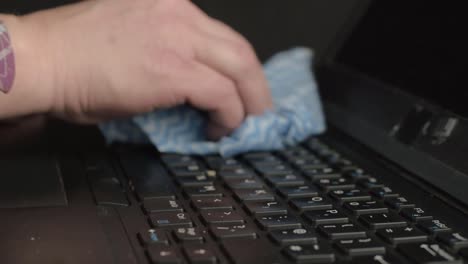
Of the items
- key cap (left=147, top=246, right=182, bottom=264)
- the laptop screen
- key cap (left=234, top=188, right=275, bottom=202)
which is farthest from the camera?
the laptop screen

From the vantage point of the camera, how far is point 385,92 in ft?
2.03

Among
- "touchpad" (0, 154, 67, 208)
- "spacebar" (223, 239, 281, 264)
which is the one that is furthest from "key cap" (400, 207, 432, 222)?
"touchpad" (0, 154, 67, 208)

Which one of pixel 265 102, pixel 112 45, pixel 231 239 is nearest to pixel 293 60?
pixel 265 102

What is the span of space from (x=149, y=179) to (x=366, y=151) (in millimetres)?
213

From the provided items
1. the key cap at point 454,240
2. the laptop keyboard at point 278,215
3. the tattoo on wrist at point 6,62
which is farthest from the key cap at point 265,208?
the tattoo on wrist at point 6,62

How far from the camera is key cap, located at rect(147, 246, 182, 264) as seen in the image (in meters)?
0.35

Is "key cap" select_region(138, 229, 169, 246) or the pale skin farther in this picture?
the pale skin

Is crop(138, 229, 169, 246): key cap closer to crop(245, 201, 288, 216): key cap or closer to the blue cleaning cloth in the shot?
crop(245, 201, 288, 216): key cap

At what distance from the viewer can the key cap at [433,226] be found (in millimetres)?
406

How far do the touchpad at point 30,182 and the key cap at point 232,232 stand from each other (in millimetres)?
123

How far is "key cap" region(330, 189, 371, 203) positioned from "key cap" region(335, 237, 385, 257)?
0.07m

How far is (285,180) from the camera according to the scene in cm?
50

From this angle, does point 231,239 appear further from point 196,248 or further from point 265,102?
point 265,102

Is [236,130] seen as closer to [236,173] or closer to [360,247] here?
[236,173]
